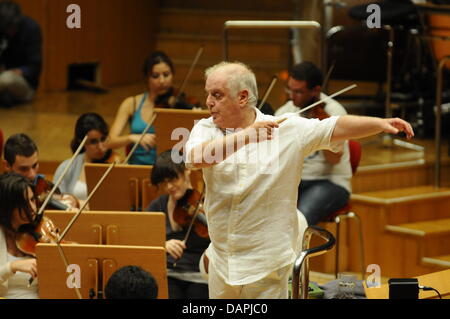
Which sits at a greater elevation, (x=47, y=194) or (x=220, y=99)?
(x=220, y=99)

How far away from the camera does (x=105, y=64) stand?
7625 mm

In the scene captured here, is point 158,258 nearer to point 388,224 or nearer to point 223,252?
point 223,252

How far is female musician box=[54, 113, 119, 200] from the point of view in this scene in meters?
4.31

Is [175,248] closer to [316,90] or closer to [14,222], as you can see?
[14,222]

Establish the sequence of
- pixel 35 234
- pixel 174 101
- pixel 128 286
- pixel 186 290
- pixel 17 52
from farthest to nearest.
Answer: pixel 17 52 → pixel 174 101 → pixel 186 290 → pixel 35 234 → pixel 128 286

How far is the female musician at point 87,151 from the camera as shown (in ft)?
14.1

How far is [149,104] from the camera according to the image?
15.7ft

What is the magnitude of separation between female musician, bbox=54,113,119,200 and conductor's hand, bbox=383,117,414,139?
2.01 metres

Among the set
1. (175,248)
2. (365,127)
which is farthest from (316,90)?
(365,127)

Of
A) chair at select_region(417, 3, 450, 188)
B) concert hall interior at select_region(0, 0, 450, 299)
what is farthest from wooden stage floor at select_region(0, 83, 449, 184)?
chair at select_region(417, 3, 450, 188)

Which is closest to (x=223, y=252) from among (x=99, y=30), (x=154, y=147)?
(x=154, y=147)

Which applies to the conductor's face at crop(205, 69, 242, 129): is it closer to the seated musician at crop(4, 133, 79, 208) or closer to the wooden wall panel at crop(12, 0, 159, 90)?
the seated musician at crop(4, 133, 79, 208)

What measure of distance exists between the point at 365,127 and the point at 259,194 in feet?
1.23
